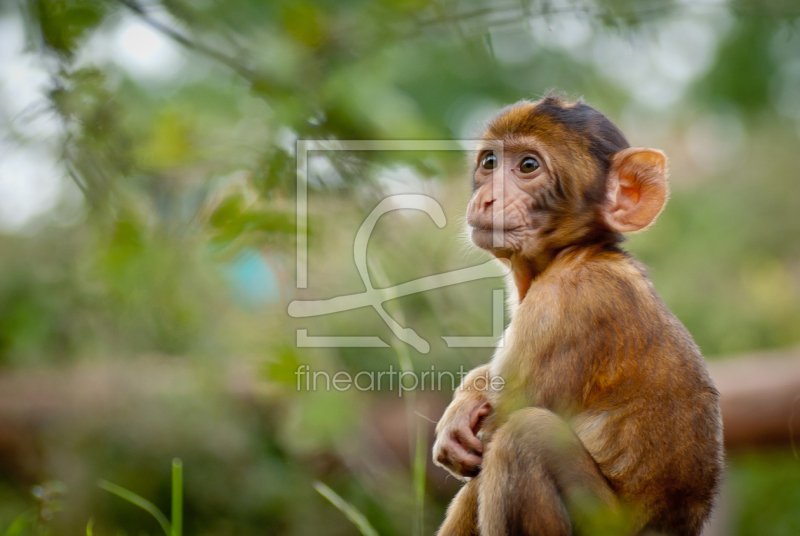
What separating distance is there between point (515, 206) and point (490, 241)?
196 mm

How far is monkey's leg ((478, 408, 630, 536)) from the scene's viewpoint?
2.71 meters

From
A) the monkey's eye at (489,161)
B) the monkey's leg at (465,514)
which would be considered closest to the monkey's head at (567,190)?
the monkey's eye at (489,161)

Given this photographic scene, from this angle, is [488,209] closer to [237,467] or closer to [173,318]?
[173,318]

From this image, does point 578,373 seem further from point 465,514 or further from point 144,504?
point 144,504

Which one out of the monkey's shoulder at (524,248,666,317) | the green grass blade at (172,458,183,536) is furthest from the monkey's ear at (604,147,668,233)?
the green grass blade at (172,458,183,536)

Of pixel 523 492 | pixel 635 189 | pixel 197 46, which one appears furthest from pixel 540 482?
pixel 197 46

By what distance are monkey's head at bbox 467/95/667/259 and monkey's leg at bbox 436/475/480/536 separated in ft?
3.42

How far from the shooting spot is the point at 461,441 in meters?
3.08

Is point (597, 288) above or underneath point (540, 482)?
above

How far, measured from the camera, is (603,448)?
2.88m

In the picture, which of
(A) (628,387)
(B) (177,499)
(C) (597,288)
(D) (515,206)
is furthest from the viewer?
(B) (177,499)

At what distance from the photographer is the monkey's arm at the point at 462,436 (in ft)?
10.0

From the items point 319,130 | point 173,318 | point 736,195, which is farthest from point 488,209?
point 736,195

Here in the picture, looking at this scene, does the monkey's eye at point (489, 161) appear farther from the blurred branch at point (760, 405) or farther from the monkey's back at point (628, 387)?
the blurred branch at point (760, 405)
